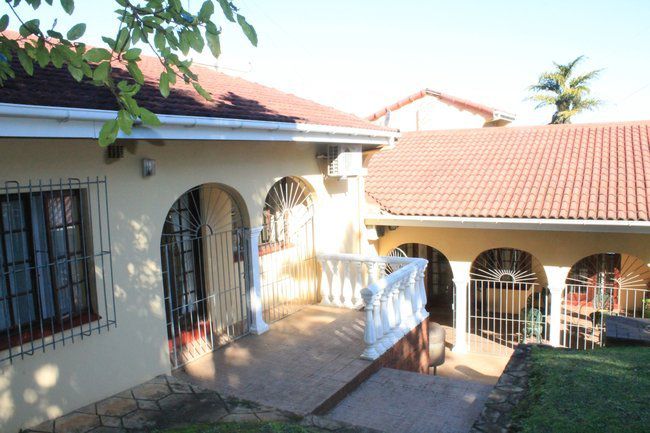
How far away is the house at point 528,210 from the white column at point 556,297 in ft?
0.06

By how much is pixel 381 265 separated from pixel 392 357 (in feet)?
6.51

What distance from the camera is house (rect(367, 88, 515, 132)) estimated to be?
2045cm

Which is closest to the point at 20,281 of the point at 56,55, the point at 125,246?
the point at 125,246

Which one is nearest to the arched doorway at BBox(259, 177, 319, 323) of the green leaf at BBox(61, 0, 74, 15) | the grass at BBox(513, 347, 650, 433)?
the grass at BBox(513, 347, 650, 433)

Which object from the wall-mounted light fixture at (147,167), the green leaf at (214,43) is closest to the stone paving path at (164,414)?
the wall-mounted light fixture at (147,167)

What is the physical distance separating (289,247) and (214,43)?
6.17 metres

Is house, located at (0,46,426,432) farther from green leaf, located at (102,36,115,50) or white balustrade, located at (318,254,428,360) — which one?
green leaf, located at (102,36,115,50)

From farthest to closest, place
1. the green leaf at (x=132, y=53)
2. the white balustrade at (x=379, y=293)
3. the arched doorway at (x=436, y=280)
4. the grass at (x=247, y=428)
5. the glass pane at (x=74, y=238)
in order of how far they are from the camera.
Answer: the arched doorway at (x=436, y=280)
the white balustrade at (x=379, y=293)
the glass pane at (x=74, y=238)
the grass at (x=247, y=428)
the green leaf at (x=132, y=53)

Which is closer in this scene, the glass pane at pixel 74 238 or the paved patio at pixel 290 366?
the glass pane at pixel 74 238

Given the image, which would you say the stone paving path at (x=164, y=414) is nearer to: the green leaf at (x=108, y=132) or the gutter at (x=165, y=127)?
the gutter at (x=165, y=127)

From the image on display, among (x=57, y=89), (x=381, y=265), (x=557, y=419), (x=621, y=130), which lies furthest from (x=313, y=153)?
(x=621, y=130)

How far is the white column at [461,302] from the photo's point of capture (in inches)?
428

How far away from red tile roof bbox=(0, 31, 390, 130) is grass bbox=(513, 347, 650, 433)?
4.25 metres

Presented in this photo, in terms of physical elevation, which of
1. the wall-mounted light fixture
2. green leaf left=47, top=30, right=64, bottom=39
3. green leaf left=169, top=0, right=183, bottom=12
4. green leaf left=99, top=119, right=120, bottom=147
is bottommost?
the wall-mounted light fixture
